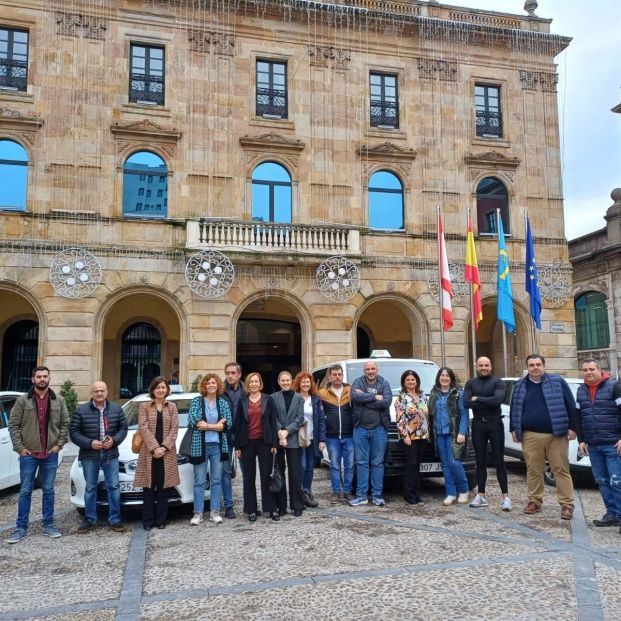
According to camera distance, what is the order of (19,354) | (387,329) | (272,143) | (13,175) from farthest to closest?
Result: (387,329) < (19,354) < (272,143) < (13,175)

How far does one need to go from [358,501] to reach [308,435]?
1.20m

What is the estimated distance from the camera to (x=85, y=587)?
554 cm

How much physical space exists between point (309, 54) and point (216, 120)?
4191mm

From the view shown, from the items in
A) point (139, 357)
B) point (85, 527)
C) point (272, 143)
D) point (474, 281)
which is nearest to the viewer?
point (85, 527)

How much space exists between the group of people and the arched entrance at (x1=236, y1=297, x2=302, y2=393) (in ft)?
46.1

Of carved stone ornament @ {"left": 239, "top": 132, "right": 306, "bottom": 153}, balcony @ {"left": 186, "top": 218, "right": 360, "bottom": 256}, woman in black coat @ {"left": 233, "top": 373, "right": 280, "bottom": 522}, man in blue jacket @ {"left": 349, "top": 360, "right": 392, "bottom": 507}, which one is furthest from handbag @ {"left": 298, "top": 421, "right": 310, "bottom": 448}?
carved stone ornament @ {"left": 239, "top": 132, "right": 306, "bottom": 153}

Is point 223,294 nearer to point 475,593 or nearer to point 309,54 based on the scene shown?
point 309,54

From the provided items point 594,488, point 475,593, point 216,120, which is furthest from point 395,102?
point 475,593

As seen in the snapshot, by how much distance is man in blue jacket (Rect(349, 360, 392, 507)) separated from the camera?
8.73 metres

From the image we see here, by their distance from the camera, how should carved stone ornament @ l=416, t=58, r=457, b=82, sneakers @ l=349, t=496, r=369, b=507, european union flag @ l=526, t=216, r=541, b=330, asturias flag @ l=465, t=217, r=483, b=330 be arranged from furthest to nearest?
carved stone ornament @ l=416, t=58, r=457, b=82 < european union flag @ l=526, t=216, r=541, b=330 < asturias flag @ l=465, t=217, r=483, b=330 < sneakers @ l=349, t=496, r=369, b=507

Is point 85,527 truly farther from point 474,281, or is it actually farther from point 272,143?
point 272,143

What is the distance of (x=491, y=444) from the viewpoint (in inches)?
335

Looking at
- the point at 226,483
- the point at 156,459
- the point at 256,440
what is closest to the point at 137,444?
the point at 156,459

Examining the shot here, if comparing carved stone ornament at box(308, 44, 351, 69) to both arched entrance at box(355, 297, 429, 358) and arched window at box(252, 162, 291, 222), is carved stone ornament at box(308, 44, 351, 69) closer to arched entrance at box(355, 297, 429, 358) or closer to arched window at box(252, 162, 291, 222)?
arched window at box(252, 162, 291, 222)
